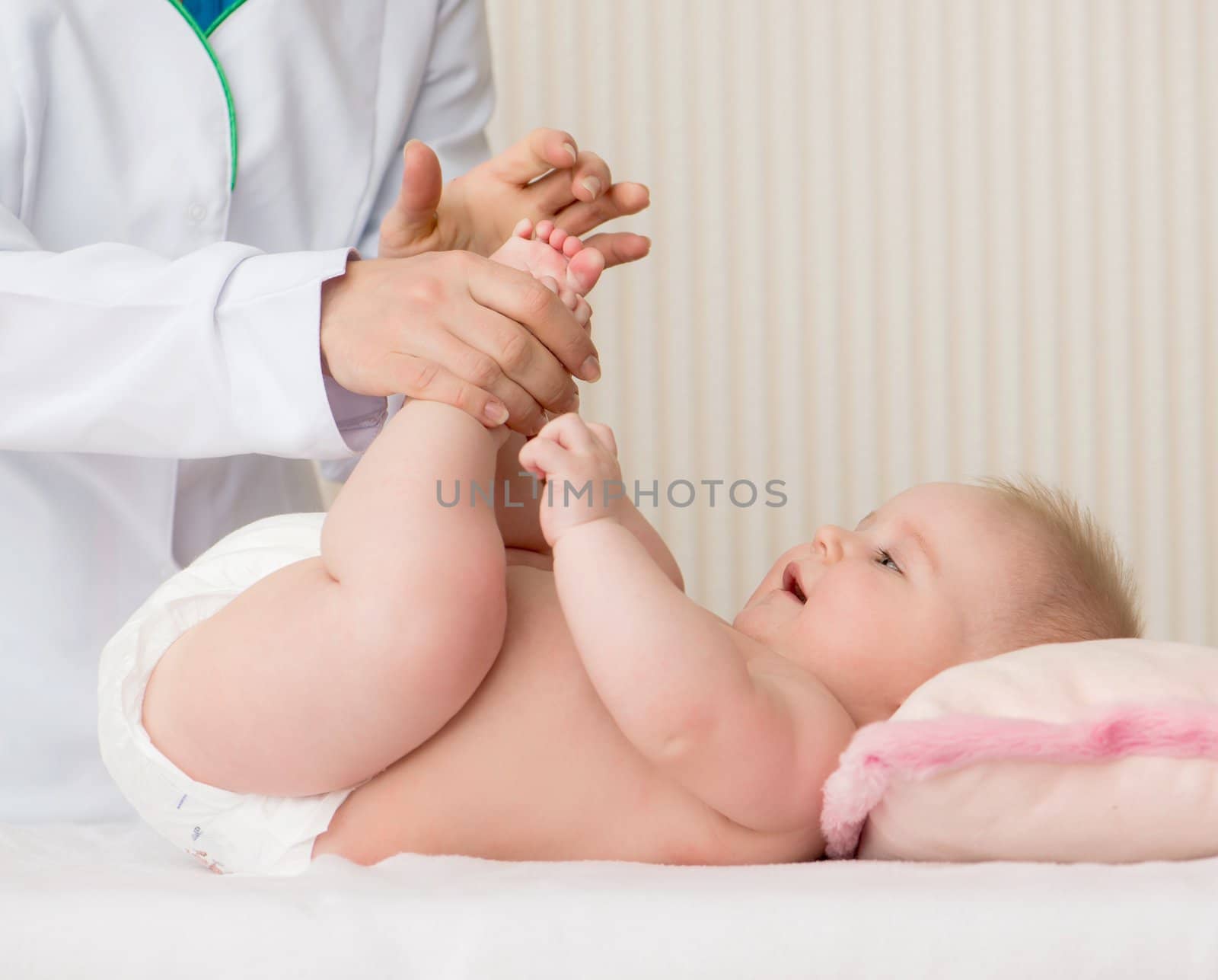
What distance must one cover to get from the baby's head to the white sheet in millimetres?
312

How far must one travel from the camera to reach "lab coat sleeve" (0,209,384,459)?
2.76 ft

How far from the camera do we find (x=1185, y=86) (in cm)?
251

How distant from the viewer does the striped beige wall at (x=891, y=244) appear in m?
2.46

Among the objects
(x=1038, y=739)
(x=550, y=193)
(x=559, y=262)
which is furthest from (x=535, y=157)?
(x=1038, y=739)

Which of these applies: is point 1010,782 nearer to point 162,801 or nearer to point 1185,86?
point 162,801

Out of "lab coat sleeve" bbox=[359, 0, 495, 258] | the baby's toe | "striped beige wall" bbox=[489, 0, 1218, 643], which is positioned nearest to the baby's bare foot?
the baby's toe

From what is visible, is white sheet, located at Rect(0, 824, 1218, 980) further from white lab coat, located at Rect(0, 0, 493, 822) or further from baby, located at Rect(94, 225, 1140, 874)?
white lab coat, located at Rect(0, 0, 493, 822)

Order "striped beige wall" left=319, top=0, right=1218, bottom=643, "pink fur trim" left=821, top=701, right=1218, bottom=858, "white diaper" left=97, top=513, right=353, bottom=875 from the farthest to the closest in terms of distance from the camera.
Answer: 1. "striped beige wall" left=319, top=0, right=1218, bottom=643
2. "white diaper" left=97, top=513, right=353, bottom=875
3. "pink fur trim" left=821, top=701, right=1218, bottom=858

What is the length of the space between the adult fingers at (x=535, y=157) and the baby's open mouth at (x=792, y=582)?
1.25 feet

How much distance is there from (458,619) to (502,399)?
17 cm

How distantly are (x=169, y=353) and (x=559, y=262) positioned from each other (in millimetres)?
281

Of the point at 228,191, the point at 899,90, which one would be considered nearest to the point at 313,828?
the point at 228,191

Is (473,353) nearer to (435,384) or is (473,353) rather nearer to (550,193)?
(435,384)

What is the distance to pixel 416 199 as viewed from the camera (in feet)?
3.17
